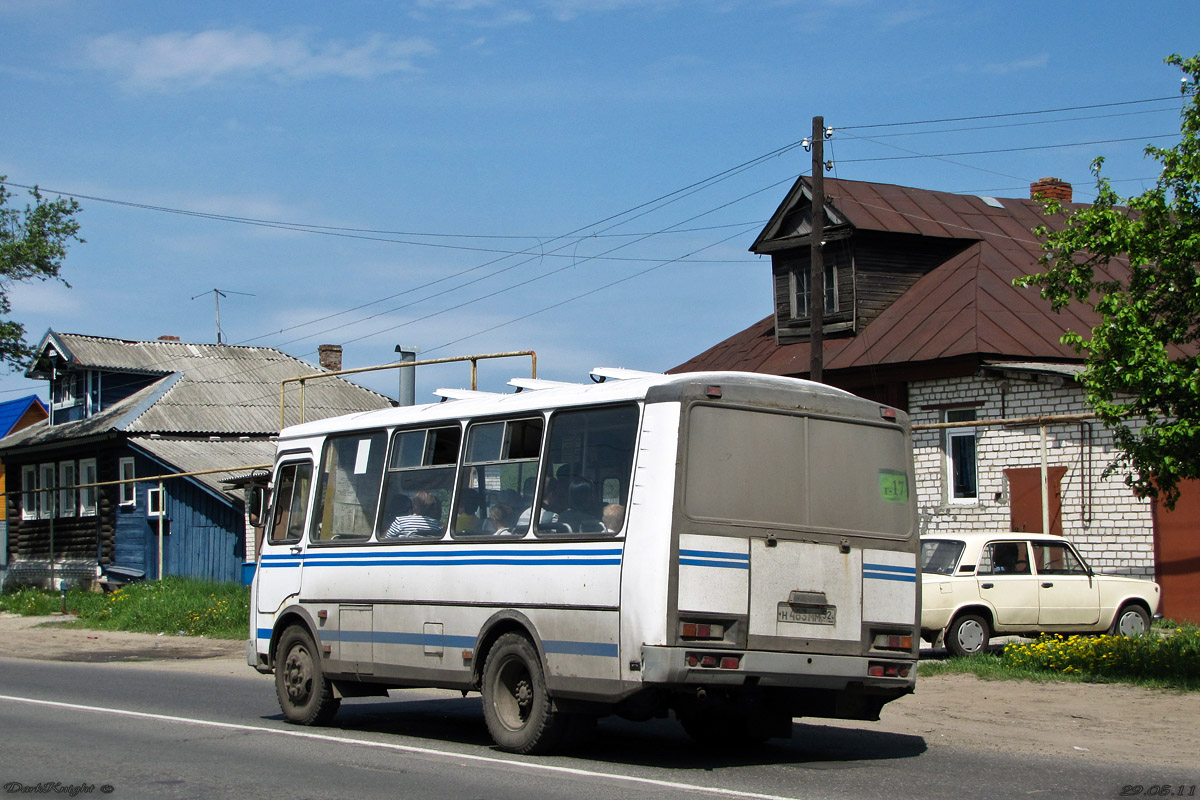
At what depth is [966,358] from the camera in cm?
2512

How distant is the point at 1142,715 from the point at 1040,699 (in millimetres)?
1261

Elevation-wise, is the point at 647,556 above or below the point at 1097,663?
above

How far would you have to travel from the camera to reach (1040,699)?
43.1 ft

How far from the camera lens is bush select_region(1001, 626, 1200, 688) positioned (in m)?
13.8

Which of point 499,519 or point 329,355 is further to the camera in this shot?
point 329,355

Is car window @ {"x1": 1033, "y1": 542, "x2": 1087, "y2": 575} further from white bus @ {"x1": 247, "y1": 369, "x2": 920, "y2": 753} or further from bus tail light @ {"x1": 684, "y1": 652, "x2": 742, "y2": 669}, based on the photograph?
bus tail light @ {"x1": 684, "y1": 652, "x2": 742, "y2": 669}

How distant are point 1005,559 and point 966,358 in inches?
336

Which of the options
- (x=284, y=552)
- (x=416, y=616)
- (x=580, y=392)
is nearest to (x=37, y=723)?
(x=284, y=552)

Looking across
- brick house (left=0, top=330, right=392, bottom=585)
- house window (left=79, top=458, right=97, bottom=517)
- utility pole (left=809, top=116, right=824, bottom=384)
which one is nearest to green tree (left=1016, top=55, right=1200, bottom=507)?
utility pole (left=809, top=116, right=824, bottom=384)

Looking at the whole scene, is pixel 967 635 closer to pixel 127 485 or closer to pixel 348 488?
pixel 348 488

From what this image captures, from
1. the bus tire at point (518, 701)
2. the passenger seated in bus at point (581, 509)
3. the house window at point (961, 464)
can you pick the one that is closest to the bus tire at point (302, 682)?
the bus tire at point (518, 701)

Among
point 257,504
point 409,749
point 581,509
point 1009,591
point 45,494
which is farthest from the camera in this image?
point 45,494

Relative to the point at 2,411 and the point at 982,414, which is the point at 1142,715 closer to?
the point at 982,414

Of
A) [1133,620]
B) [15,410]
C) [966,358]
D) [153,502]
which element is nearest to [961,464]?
[966,358]
